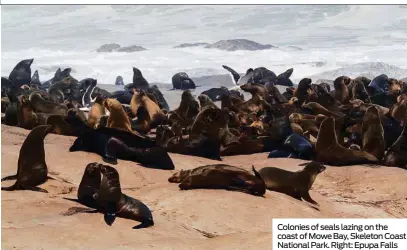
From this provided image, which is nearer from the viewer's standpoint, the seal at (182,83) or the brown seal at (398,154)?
the brown seal at (398,154)

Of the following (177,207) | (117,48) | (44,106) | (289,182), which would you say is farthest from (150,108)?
(117,48)

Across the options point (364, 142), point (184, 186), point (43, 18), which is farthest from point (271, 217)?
point (43, 18)

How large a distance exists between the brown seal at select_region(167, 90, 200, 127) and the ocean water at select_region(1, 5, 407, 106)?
1152 centimetres

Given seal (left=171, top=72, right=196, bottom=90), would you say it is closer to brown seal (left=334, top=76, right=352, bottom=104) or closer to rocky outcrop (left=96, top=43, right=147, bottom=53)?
brown seal (left=334, top=76, right=352, bottom=104)

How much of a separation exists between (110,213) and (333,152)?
3.88 meters

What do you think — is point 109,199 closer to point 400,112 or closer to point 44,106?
point 44,106

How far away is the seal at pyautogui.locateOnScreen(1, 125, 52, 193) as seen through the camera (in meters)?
6.11

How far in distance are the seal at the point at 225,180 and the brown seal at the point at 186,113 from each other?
3668mm

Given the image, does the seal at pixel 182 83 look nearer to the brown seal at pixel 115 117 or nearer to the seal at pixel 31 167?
the brown seal at pixel 115 117

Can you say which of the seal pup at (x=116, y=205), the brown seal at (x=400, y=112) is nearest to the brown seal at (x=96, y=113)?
the brown seal at (x=400, y=112)

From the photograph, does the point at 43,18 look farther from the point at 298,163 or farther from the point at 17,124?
the point at 298,163

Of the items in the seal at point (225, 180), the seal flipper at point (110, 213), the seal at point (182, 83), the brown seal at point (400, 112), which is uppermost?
the seal flipper at point (110, 213)

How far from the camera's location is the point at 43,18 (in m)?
33.1

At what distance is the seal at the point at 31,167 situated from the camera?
20.0ft
